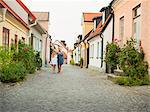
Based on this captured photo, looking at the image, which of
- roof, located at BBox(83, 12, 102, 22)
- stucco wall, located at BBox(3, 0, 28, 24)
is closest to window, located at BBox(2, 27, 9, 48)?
stucco wall, located at BBox(3, 0, 28, 24)

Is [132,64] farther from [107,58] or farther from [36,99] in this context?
[36,99]

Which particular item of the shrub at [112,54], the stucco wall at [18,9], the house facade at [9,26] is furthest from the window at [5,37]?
the shrub at [112,54]

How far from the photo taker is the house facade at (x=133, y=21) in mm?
13531

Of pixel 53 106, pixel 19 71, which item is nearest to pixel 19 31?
pixel 19 71

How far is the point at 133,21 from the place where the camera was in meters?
15.9

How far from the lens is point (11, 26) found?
1766 centimetres

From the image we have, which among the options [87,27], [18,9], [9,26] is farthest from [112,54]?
[87,27]

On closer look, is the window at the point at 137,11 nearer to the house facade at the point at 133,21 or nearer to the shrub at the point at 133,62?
the house facade at the point at 133,21

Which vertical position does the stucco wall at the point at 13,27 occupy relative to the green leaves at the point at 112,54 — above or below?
above

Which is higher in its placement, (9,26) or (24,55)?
(9,26)

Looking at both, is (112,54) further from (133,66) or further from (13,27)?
(13,27)

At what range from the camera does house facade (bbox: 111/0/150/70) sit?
13531 millimetres

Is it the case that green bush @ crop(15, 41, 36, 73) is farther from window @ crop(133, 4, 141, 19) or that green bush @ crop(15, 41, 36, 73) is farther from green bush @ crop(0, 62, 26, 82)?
window @ crop(133, 4, 141, 19)

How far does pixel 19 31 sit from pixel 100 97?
11943mm
